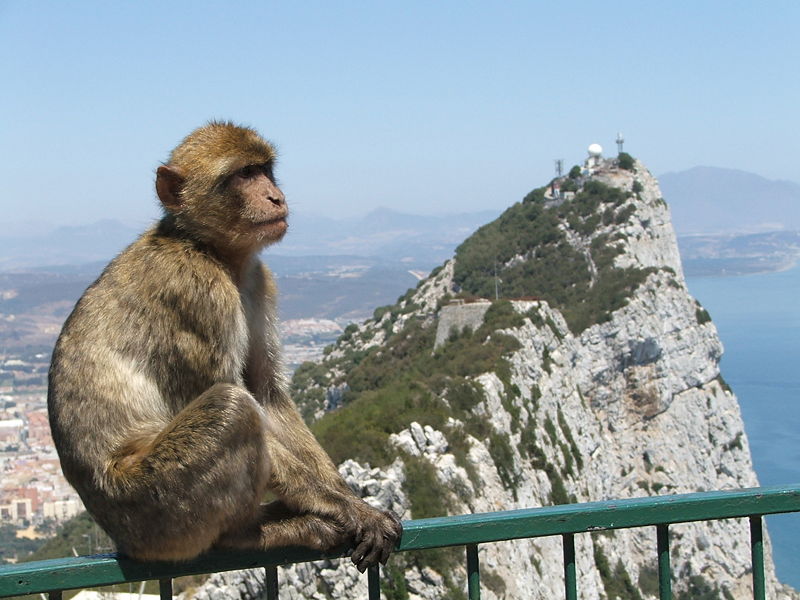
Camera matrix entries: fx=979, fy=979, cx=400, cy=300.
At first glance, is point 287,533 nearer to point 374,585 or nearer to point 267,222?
point 374,585

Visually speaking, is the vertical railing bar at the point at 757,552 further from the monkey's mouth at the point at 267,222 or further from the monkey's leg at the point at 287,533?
the monkey's mouth at the point at 267,222

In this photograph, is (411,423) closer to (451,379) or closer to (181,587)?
(451,379)

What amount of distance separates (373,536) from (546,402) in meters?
30.9

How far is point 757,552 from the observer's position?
9.28 ft

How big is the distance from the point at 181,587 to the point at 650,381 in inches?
1269

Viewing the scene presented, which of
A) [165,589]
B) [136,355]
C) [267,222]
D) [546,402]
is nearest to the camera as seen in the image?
[165,589]

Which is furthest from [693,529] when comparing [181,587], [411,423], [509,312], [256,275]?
[256,275]

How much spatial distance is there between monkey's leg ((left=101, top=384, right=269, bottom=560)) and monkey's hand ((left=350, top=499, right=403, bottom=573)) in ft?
1.17

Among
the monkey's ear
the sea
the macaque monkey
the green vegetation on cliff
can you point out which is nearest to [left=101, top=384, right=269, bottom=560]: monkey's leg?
the macaque monkey

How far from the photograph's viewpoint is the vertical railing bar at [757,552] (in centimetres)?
282

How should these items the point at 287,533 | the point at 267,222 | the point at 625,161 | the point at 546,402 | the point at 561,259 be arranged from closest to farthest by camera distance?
the point at 287,533, the point at 267,222, the point at 546,402, the point at 561,259, the point at 625,161

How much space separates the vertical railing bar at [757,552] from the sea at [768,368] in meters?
8.60

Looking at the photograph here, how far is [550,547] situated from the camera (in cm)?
2656

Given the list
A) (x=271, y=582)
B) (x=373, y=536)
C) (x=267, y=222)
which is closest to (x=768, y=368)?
(x=267, y=222)
